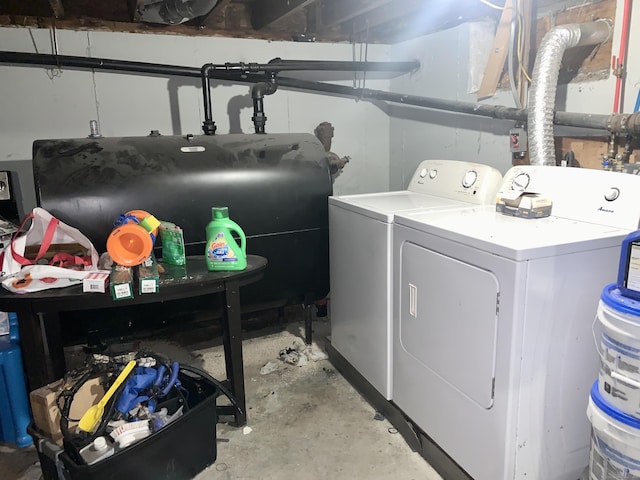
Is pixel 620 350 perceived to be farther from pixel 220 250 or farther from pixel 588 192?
pixel 220 250

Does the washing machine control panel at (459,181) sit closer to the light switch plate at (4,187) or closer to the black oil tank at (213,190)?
the black oil tank at (213,190)

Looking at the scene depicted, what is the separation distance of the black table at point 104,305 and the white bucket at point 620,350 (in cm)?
125

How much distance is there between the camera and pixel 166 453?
5.42 feet

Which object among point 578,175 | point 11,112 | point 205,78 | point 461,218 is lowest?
point 461,218

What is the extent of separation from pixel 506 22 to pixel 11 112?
2.74 meters

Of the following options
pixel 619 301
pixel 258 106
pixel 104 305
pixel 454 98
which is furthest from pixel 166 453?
pixel 454 98

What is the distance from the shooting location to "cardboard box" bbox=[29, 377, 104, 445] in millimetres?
1625

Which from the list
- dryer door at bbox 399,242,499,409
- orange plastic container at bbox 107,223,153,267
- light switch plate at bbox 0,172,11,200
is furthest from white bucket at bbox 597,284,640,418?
light switch plate at bbox 0,172,11,200

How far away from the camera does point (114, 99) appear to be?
9.49 ft

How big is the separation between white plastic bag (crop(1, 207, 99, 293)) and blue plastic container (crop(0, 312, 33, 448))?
1.48ft

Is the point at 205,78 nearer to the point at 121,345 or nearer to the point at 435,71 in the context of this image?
the point at 435,71

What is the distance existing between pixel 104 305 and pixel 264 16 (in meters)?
2.10

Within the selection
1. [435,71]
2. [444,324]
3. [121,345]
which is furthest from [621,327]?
[121,345]

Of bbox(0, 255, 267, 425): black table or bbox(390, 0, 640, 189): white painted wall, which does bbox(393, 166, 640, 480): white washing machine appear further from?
bbox(0, 255, 267, 425): black table
